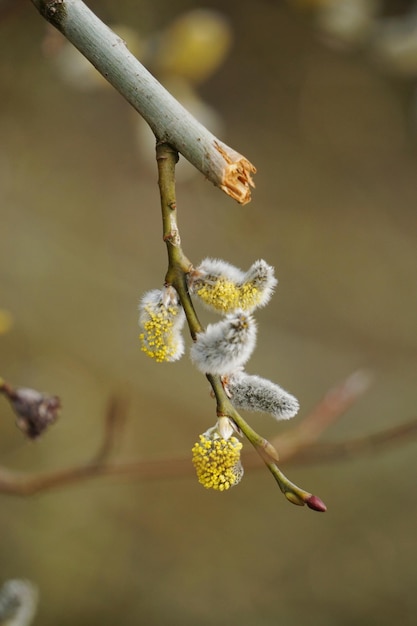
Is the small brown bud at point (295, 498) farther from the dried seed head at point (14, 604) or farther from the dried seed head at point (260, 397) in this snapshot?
the dried seed head at point (14, 604)

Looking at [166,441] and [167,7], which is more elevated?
[167,7]

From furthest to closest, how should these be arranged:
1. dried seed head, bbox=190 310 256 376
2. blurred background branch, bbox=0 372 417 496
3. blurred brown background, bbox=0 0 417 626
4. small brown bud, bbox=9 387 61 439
Answer: blurred brown background, bbox=0 0 417 626, blurred background branch, bbox=0 372 417 496, small brown bud, bbox=9 387 61 439, dried seed head, bbox=190 310 256 376

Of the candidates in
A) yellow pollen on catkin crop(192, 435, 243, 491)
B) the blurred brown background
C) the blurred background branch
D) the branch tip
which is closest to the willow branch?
the branch tip

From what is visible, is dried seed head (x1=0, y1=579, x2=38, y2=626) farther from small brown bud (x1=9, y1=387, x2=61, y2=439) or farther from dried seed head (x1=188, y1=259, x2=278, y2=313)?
dried seed head (x1=188, y1=259, x2=278, y2=313)

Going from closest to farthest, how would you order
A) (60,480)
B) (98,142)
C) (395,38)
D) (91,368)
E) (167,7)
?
(60,480) → (395,38) → (167,7) → (98,142) → (91,368)

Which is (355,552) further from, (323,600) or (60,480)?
(60,480)

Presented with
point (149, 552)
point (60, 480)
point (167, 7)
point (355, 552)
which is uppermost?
point (167, 7)

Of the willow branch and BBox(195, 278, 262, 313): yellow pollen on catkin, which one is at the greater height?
the willow branch

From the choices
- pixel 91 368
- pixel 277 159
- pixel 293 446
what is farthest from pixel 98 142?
pixel 293 446
